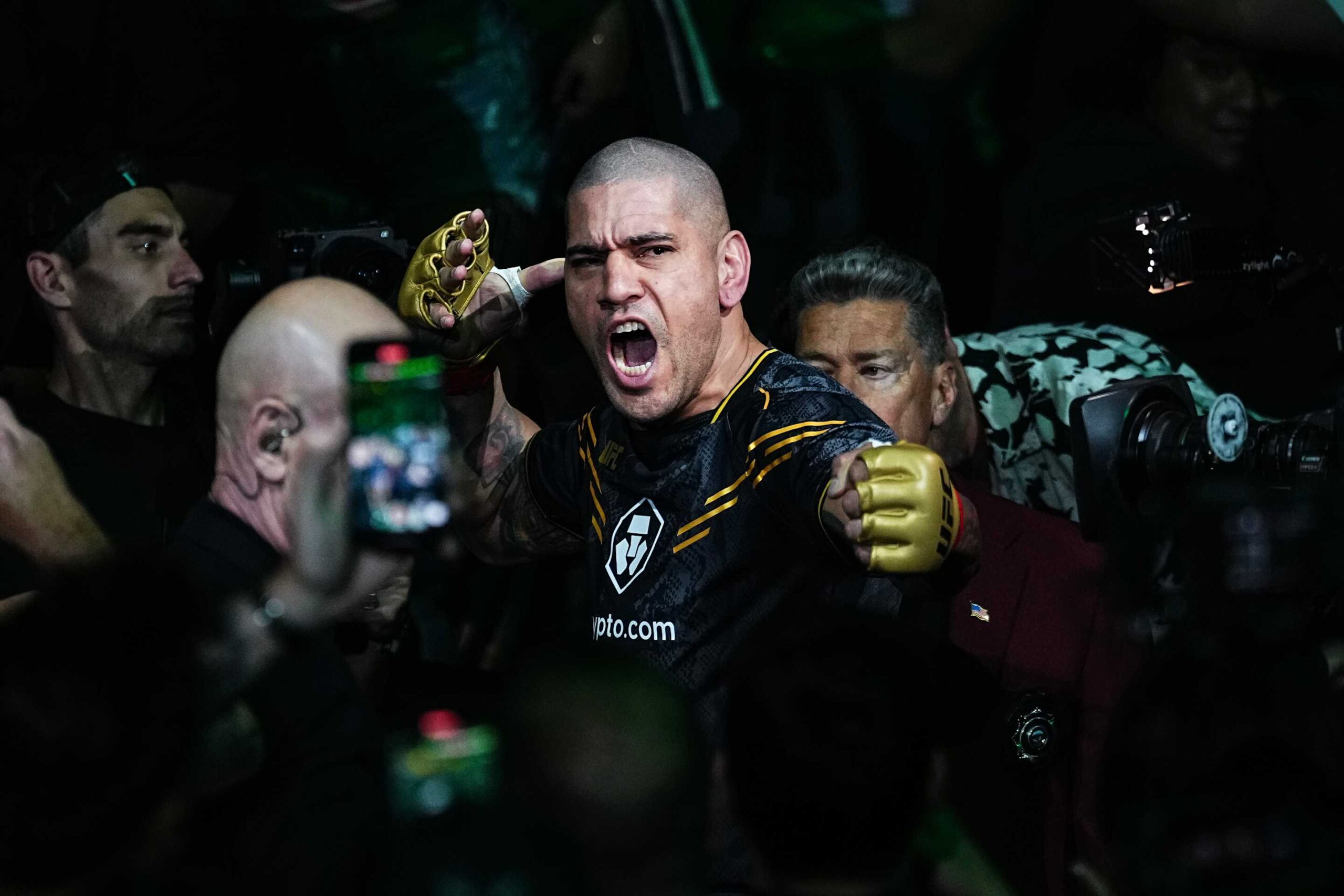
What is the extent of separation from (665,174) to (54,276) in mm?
1515

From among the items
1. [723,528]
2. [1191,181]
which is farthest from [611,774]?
[1191,181]

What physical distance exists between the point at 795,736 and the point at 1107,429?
1.49 m

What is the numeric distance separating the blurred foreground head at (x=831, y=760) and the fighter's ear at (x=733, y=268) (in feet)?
3.99

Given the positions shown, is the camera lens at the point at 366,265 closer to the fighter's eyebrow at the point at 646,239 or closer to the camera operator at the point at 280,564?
the fighter's eyebrow at the point at 646,239

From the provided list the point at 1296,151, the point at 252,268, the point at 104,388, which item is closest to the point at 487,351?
the point at 252,268

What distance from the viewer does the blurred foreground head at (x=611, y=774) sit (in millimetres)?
1668

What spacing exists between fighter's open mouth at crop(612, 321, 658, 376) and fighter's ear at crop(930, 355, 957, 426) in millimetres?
982

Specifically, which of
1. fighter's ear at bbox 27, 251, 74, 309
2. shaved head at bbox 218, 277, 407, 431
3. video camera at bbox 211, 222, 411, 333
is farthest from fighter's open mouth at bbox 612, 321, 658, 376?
fighter's ear at bbox 27, 251, 74, 309

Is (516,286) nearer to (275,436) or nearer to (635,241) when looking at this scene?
(635,241)

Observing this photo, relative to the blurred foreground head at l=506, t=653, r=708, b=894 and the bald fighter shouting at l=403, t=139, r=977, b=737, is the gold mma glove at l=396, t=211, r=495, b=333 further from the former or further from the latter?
the blurred foreground head at l=506, t=653, r=708, b=894

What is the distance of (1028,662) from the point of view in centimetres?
323

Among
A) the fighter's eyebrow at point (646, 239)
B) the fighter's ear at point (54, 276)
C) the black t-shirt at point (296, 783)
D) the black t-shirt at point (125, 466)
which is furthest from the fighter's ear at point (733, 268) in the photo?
the fighter's ear at point (54, 276)

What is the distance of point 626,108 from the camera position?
14.3 ft

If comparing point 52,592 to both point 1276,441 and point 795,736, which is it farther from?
point 1276,441
